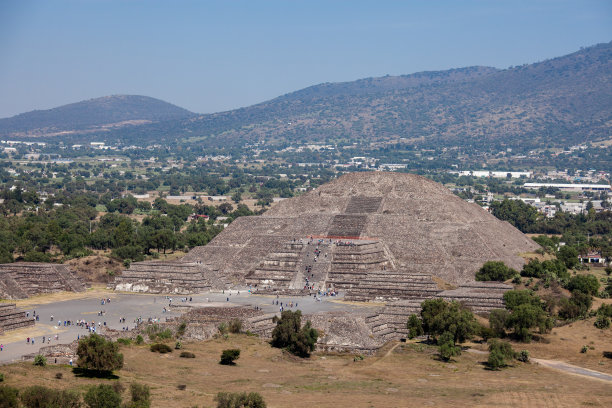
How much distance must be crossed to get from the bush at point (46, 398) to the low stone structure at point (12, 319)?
68.2 feet

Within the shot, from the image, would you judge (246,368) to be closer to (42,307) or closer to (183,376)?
(183,376)

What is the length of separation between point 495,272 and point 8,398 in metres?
53.2

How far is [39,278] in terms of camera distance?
8350 centimetres

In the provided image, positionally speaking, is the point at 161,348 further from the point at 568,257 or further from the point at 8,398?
the point at 568,257

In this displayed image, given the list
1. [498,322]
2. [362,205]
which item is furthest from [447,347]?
[362,205]

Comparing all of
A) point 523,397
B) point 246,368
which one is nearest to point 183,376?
point 246,368

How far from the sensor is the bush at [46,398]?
41562 mm

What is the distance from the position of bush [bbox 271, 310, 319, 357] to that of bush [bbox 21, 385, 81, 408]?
70.8 feet

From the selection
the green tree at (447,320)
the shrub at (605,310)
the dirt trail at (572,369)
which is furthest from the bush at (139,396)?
the shrub at (605,310)

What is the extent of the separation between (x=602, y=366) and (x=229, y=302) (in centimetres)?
3086

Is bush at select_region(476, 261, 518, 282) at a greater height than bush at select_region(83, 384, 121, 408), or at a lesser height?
greater

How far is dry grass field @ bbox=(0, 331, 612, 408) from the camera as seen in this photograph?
49031mm

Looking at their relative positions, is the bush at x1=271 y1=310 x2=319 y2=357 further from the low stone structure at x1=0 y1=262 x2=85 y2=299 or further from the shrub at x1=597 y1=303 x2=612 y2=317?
the low stone structure at x1=0 y1=262 x2=85 y2=299

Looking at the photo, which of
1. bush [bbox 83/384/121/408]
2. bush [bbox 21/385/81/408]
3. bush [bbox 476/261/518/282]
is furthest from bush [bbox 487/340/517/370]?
bush [bbox 21/385/81/408]
